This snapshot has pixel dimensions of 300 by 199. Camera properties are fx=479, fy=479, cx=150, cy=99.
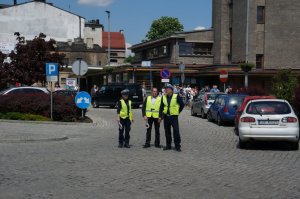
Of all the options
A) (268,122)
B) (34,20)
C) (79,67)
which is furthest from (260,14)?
(268,122)

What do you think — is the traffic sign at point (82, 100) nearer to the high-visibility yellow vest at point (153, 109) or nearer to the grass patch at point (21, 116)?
the grass patch at point (21, 116)

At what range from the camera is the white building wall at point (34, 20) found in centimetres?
7469

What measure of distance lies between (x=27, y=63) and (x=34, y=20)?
38681 millimetres

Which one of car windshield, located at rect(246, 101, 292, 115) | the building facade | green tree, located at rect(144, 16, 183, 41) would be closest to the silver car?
car windshield, located at rect(246, 101, 292, 115)

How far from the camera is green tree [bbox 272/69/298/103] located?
2455 cm

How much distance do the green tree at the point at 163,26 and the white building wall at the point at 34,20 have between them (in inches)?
782

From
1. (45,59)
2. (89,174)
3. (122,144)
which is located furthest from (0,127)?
(45,59)

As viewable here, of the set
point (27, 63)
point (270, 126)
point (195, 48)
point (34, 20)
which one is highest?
point (34, 20)

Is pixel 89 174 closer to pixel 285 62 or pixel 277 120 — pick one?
pixel 277 120

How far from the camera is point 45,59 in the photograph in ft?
133

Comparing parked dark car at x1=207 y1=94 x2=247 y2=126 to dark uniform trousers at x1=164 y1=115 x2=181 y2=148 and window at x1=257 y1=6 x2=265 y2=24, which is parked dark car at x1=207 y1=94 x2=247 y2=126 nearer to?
dark uniform trousers at x1=164 y1=115 x2=181 y2=148

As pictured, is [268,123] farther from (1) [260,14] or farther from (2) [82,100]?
(1) [260,14]

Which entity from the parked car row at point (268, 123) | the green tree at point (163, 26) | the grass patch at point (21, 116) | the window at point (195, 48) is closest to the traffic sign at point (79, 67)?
the grass patch at point (21, 116)

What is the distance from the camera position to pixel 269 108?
45.5 feet
